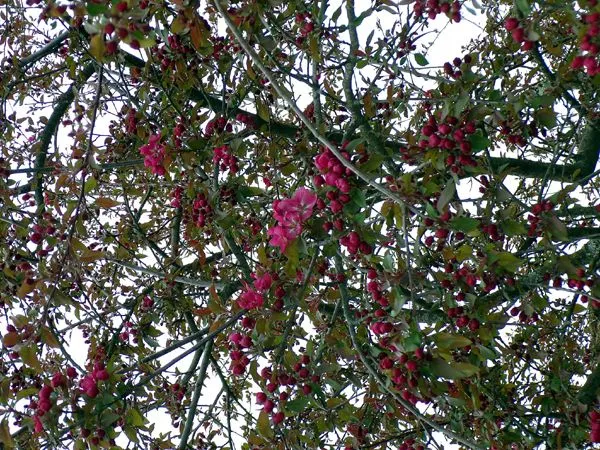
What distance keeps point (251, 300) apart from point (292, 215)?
1.09ft

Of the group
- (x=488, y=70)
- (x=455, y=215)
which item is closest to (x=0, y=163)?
Result: (x=455, y=215)

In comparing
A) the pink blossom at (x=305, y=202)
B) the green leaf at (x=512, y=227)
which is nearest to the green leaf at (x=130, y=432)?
the pink blossom at (x=305, y=202)

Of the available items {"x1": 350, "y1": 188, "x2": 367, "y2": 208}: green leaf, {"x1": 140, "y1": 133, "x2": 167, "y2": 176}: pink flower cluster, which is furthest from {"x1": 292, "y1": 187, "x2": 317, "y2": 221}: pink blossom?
{"x1": 140, "y1": 133, "x2": 167, "y2": 176}: pink flower cluster

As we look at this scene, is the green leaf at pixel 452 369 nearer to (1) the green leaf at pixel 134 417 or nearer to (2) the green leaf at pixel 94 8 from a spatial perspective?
(1) the green leaf at pixel 134 417

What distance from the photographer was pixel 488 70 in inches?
134

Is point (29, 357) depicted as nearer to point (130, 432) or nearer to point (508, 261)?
point (130, 432)

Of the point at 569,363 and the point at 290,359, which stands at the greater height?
the point at 290,359

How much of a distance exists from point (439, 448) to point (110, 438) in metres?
1.05

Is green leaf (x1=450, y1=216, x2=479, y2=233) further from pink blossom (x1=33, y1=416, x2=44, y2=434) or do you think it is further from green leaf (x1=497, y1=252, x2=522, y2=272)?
pink blossom (x1=33, y1=416, x2=44, y2=434)

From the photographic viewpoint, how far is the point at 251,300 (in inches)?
72.3

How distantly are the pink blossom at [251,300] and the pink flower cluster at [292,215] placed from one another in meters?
0.23

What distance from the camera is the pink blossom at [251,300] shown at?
1.83m

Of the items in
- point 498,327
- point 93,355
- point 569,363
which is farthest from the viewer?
point 569,363

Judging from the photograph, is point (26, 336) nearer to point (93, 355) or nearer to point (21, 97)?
point (93, 355)
